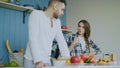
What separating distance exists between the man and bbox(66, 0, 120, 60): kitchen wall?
10.8 ft

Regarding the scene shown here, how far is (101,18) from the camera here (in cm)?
550

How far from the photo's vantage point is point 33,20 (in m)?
2.00

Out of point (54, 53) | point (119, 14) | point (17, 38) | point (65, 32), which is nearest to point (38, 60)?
point (17, 38)

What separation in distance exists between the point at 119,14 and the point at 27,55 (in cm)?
367

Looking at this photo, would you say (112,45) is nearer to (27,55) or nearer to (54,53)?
(54,53)

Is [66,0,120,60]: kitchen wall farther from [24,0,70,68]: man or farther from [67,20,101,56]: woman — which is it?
[24,0,70,68]: man

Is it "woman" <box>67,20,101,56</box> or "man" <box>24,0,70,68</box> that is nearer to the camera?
"man" <box>24,0,70,68</box>

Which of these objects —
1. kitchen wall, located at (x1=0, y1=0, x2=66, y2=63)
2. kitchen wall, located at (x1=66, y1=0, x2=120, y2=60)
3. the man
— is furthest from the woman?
kitchen wall, located at (x1=66, y1=0, x2=120, y2=60)

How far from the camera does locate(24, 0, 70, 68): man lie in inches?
76.5

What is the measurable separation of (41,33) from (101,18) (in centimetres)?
362

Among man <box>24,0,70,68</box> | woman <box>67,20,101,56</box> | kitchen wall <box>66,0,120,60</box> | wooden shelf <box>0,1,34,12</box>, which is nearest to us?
man <box>24,0,70,68</box>

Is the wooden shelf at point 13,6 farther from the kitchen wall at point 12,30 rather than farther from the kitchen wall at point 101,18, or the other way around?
the kitchen wall at point 101,18

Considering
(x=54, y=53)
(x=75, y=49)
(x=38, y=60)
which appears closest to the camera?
(x=38, y=60)

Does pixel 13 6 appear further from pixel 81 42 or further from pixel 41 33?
pixel 41 33
